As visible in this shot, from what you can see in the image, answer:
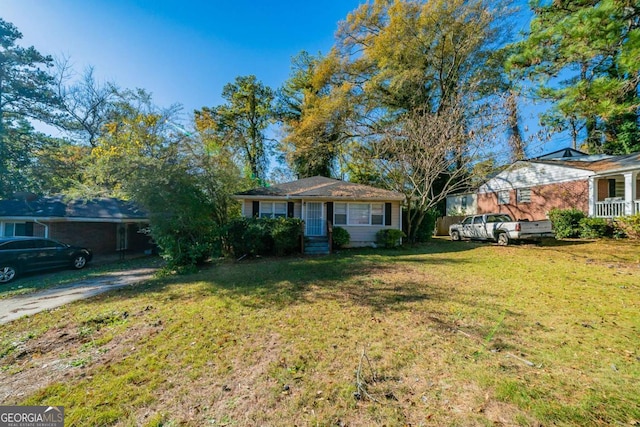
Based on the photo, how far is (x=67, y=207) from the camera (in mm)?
13789

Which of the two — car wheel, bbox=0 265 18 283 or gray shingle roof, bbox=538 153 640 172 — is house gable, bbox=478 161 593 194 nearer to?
gray shingle roof, bbox=538 153 640 172

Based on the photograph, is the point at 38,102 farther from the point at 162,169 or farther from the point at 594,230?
the point at 594,230

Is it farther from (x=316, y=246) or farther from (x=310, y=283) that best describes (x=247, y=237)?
(x=310, y=283)

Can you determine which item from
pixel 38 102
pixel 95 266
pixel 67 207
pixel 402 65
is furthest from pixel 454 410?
pixel 38 102

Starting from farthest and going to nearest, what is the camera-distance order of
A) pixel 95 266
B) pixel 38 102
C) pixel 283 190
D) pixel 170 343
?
1. pixel 38 102
2. pixel 283 190
3. pixel 95 266
4. pixel 170 343

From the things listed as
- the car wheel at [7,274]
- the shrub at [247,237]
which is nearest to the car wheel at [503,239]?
the shrub at [247,237]

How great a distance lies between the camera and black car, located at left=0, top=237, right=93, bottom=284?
29.0ft

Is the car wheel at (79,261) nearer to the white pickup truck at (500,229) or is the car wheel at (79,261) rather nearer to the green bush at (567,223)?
the white pickup truck at (500,229)

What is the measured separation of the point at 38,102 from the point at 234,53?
51.2ft

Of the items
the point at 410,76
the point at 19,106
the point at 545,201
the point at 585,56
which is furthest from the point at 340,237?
the point at 19,106

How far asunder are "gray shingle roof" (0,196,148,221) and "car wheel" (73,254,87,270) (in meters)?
2.79

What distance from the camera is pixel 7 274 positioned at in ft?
28.9

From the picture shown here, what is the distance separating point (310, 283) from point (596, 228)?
1432 centimetres

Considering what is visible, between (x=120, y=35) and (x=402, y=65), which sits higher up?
(x=402, y=65)
